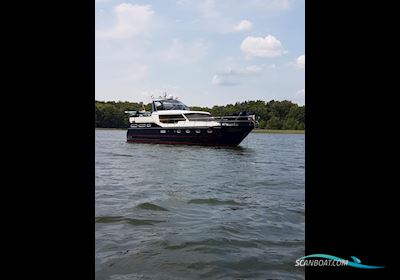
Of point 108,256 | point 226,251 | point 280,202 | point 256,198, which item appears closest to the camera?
point 108,256

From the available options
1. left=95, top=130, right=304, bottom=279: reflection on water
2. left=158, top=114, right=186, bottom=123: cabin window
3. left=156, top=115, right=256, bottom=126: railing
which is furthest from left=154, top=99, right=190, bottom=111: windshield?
left=95, top=130, right=304, bottom=279: reflection on water

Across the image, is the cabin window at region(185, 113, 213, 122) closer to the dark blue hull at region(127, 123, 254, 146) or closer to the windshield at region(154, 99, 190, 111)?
the dark blue hull at region(127, 123, 254, 146)

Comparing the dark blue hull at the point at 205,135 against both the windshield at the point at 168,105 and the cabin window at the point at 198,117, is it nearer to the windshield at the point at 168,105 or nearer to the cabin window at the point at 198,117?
the cabin window at the point at 198,117

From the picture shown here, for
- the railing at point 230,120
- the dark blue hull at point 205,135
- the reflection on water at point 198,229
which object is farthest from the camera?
the dark blue hull at point 205,135

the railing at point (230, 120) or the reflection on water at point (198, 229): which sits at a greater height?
the railing at point (230, 120)

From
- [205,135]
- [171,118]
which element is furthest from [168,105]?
[205,135]

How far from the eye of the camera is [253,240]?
5344 millimetres

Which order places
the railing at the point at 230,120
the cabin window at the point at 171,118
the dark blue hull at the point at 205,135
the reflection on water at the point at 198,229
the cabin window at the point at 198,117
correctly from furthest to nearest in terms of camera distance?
1. the cabin window at the point at 171,118
2. the cabin window at the point at 198,117
3. the dark blue hull at the point at 205,135
4. the railing at the point at 230,120
5. the reflection on water at the point at 198,229

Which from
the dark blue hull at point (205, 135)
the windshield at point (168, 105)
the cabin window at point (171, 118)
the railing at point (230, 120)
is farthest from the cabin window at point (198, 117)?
the windshield at point (168, 105)
